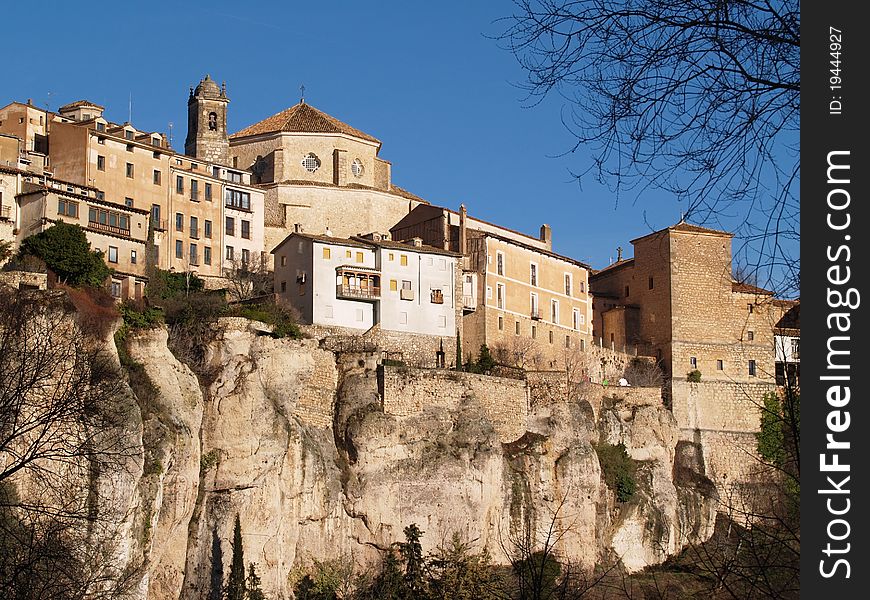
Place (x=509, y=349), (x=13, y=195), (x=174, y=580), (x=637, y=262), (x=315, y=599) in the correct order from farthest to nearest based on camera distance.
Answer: (x=637, y=262)
(x=509, y=349)
(x=13, y=195)
(x=315, y=599)
(x=174, y=580)

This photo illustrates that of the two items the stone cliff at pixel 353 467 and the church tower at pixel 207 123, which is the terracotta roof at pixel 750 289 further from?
the church tower at pixel 207 123

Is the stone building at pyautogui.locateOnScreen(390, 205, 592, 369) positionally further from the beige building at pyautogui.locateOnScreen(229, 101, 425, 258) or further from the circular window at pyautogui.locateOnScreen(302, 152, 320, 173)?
the circular window at pyautogui.locateOnScreen(302, 152, 320, 173)

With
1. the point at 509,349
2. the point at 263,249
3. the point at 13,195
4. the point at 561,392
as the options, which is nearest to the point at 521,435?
the point at 561,392

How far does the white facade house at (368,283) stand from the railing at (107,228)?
7905mm

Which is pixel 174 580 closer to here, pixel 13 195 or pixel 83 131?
pixel 13 195

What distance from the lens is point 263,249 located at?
231 ft

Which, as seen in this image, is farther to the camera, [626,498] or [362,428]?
[626,498]

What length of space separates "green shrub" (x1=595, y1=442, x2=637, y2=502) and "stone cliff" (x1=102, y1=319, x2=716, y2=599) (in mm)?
441

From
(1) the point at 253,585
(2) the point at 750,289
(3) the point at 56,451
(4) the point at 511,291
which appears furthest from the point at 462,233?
(2) the point at 750,289

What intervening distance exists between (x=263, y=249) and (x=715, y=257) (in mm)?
22787

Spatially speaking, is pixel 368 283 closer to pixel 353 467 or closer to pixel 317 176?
pixel 353 467

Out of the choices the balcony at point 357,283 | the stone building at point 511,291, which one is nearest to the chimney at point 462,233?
the stone building at point 511,291

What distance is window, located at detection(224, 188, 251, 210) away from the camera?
70.1 meters

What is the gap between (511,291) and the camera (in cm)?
6869
